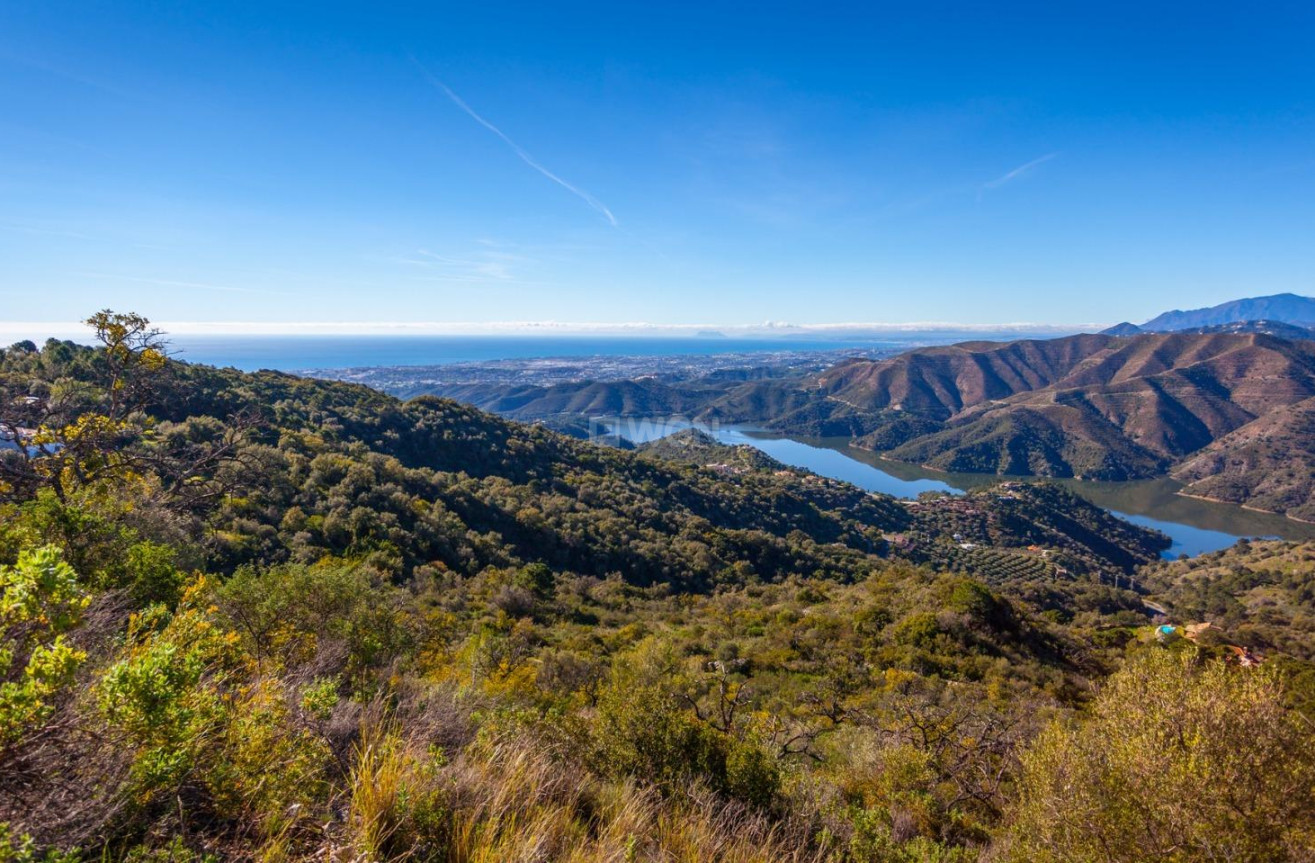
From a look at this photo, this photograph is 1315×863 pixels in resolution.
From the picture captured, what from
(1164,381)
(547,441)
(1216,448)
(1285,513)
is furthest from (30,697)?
(1164,381)

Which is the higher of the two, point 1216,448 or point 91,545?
point 91,545

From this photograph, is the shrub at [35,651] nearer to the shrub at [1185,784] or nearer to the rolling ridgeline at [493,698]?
the rolling ridgeline at [493,698]

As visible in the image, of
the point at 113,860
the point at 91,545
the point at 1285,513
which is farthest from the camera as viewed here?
the point at 1285,513

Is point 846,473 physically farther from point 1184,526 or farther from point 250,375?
point 250,375

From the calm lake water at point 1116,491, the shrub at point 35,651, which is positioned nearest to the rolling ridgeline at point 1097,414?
the calm lake water at point 1116,491

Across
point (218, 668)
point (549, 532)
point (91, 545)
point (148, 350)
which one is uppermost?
point (148, 350)

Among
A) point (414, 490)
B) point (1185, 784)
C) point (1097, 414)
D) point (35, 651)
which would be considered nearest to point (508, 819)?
point (35, 651)
